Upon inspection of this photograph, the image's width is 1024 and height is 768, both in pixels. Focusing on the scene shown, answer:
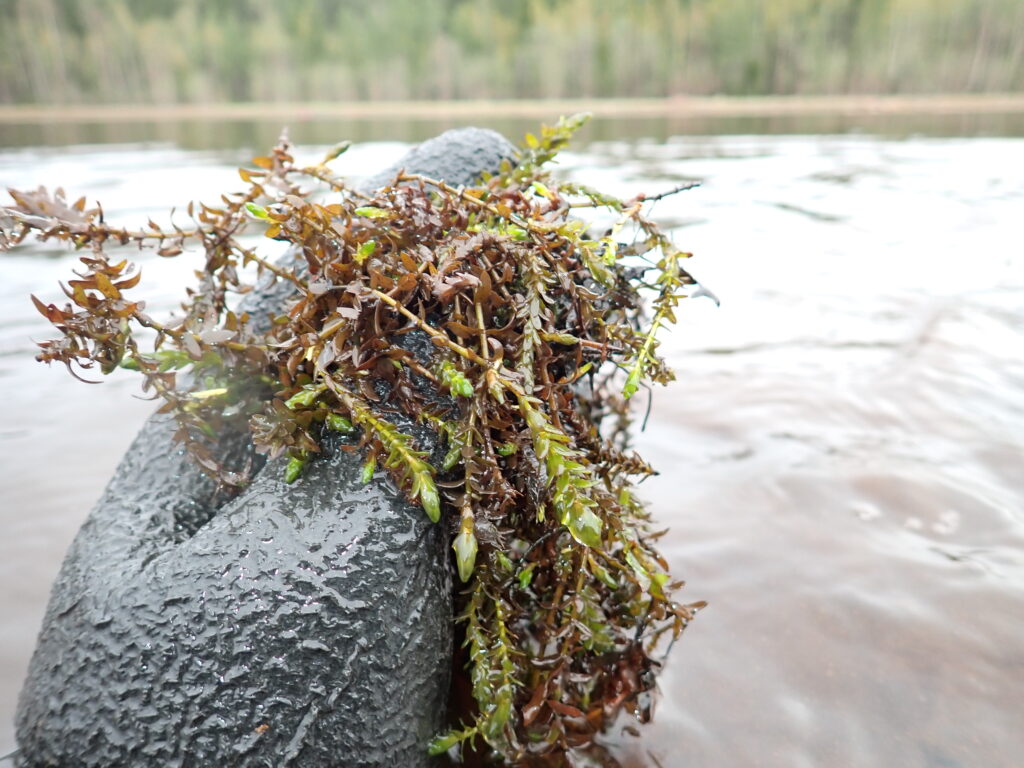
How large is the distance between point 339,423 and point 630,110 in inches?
2085

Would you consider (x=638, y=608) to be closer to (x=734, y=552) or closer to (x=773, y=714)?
(x=773, y=714)

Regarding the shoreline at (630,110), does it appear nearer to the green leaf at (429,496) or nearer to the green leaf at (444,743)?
the green leaf at (429,496)

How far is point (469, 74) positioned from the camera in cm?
7844

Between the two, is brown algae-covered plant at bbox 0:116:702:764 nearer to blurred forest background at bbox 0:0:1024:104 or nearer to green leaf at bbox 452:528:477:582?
green leaf at bbox 452:528:477:582

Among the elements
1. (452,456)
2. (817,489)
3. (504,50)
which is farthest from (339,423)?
(504,50)

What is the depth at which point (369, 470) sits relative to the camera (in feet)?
5.38

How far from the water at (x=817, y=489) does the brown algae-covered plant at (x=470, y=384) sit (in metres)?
0.48

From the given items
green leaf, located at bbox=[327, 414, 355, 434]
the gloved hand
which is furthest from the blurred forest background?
the gloved hand

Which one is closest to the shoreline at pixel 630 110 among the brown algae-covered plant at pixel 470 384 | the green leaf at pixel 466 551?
the brown algae-covered plant at pixel 470 384

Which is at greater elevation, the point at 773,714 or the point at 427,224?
the point at 427,224

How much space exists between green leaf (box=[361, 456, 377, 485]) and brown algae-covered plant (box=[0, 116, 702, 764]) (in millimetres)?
13

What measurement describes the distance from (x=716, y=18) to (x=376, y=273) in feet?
271

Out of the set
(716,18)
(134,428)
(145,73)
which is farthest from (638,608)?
(145,73)

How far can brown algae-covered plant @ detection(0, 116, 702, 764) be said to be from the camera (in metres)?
1.59
